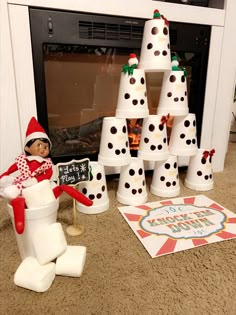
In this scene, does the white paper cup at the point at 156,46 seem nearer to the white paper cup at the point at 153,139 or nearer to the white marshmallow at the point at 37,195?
the white paper cup at the point at 153,139

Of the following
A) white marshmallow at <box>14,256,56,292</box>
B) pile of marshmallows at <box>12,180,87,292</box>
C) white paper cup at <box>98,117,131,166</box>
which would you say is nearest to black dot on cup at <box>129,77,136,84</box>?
white paper cup at <box>98,117,131,166</box>

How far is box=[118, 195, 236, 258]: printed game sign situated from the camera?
0.69m

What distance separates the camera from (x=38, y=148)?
71 centimetres

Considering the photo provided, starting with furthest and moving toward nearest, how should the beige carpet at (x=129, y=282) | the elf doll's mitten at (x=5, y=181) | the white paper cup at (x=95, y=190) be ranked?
the white paper cup at (x=95, y=190) → the elf doll's mitten at (x=5, y=181) → the beige carpet at (x=129, y=282)

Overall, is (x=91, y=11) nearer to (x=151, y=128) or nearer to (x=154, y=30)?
(x=154, y=30)

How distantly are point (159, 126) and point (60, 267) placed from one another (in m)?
0.57

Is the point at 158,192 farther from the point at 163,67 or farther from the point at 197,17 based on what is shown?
the point at 197,17

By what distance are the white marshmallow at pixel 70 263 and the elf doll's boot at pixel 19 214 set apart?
0.12 m

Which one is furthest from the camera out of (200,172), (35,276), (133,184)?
(200,172)

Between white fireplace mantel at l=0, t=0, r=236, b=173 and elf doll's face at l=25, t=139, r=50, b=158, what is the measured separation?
26 cm

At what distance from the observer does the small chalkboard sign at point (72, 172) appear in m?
0.71

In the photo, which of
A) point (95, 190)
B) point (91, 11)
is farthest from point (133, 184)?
point (91, 11)

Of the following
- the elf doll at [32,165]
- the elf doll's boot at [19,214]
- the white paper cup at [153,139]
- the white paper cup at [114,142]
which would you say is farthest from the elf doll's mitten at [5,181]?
the white paper cup at [153,139]

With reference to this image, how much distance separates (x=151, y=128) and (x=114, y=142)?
0.49ft
